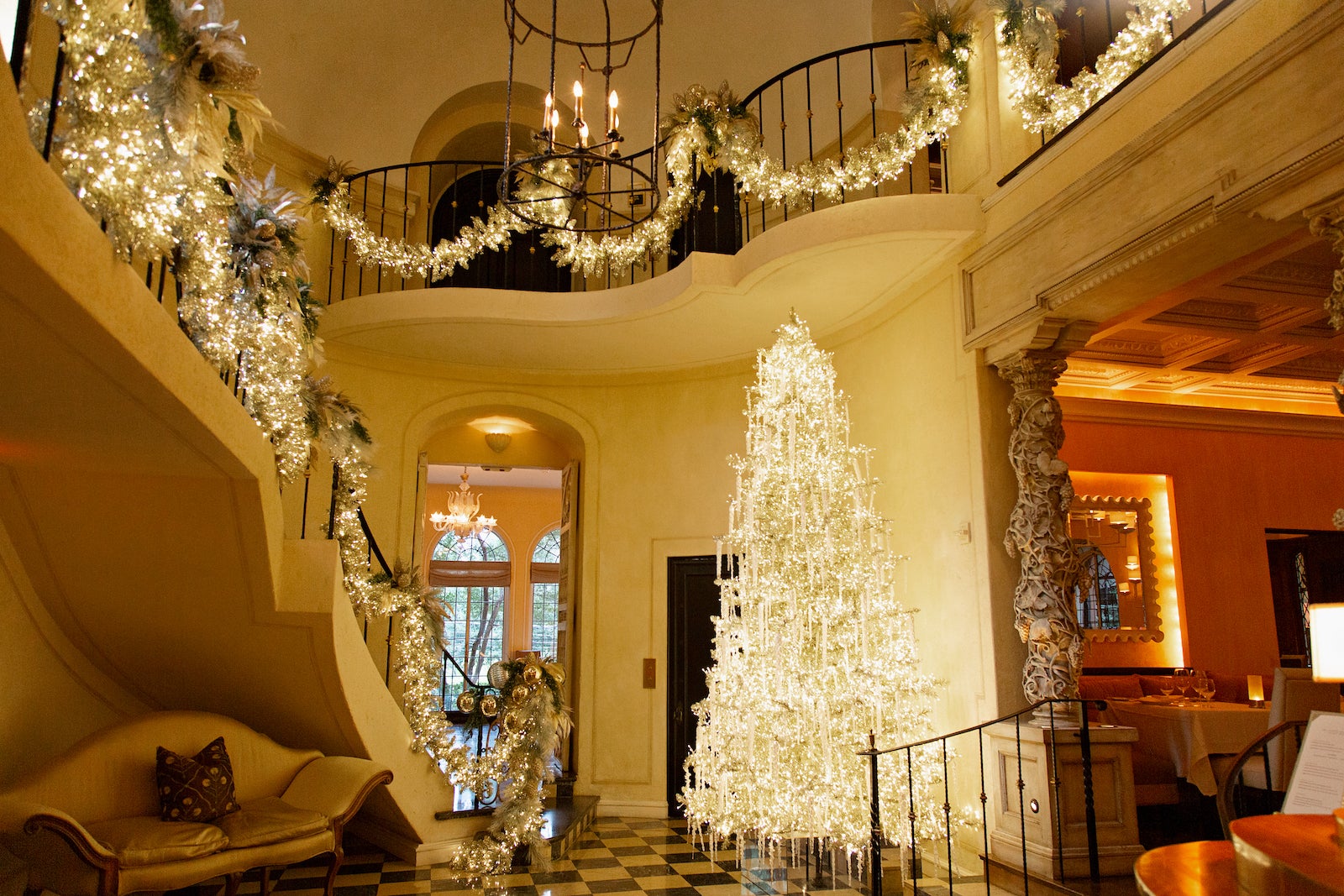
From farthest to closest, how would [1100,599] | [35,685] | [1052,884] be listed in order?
1. [1100,599]
2. [35,685]
3. [1052,884]

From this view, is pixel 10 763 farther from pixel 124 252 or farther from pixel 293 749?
pixel 124 252

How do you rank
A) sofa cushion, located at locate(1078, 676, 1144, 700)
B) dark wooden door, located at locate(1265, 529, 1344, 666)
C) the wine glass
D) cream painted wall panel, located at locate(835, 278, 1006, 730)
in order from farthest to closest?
dark wooden door, located at locate(1265, 529, 1344, 666), sofa cushion, located at locate(1078, 676, 1144, 700), the wine glass, cream painted wall panel, located at locate(835, 278, 1006, 730)

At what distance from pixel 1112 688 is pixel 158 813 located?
24.3ft

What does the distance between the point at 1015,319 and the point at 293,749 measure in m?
5.48

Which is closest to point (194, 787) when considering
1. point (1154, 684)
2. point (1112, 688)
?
point (1112, 688)

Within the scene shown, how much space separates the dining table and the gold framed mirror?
248 centimetres

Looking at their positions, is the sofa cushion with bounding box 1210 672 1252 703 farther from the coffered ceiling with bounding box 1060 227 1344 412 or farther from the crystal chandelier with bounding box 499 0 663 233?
the crystal chandelier with bounding box 499 0 663 233

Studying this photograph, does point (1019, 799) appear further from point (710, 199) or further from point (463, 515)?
point (463, 515)

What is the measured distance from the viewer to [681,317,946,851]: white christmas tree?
17.9 feet

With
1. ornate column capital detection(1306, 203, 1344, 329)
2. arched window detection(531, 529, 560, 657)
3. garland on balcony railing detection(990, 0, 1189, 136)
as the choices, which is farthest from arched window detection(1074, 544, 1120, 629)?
arched window detection(531, 529, 560, 657)

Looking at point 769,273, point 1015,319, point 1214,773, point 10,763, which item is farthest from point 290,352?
point 1214,773

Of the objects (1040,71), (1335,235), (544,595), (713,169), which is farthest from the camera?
(544,595)

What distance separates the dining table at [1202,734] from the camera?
6.20m

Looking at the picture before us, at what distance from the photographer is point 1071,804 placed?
193 inches
